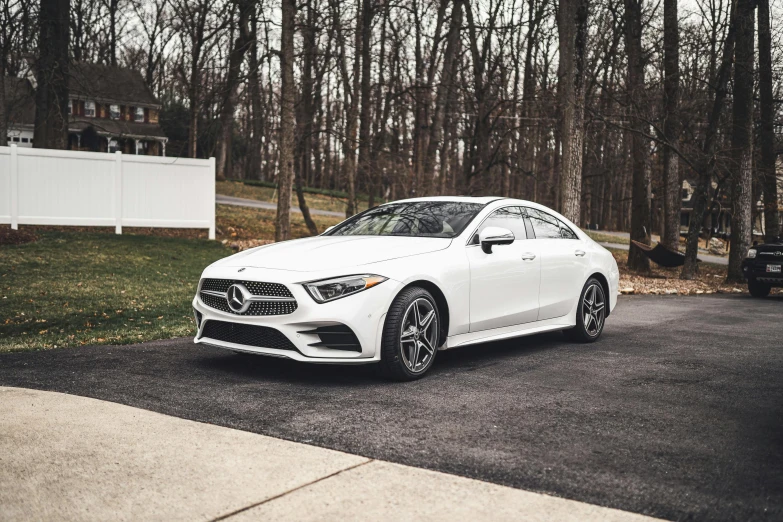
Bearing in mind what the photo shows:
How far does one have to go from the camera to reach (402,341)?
20.7 feet

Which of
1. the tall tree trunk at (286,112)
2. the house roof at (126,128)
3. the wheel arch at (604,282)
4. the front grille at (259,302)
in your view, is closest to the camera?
the front grille at (259,302)

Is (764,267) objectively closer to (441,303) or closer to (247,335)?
(441,303)

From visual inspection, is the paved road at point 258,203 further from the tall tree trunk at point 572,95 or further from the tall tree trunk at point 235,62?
the tall tree trunk at point 572,95

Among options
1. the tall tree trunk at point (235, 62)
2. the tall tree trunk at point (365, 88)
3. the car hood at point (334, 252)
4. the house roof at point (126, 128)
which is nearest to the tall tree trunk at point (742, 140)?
the tall tree trunk at point (365, 88)

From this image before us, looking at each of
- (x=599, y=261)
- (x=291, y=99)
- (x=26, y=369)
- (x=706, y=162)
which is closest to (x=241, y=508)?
(x=26, y=369)

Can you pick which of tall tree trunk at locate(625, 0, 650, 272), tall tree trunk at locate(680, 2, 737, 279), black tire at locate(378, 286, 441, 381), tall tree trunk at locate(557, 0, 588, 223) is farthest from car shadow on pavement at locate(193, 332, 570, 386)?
tall tree trunk at locate(625, 0, 650, 272)

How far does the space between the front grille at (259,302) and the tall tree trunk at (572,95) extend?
468 inches

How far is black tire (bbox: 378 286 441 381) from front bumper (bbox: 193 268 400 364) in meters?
0.08

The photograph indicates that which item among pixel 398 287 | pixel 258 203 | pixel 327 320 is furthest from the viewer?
pixel 258 203

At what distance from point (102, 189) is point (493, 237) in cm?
1378

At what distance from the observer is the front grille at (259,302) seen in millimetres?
6121

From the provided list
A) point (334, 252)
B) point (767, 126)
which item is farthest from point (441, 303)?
point (767, 126)

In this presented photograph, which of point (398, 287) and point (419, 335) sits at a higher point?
point (398, 287)

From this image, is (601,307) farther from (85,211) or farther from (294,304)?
(85,211)
